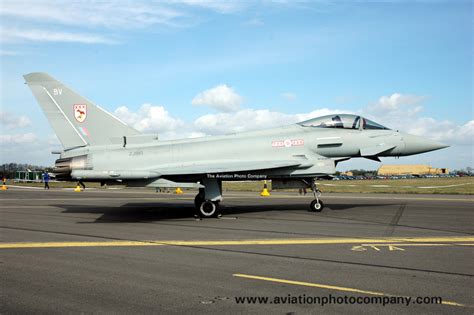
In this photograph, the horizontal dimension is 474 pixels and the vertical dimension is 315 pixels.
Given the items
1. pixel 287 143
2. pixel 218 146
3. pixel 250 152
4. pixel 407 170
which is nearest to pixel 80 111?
pixel 218 146

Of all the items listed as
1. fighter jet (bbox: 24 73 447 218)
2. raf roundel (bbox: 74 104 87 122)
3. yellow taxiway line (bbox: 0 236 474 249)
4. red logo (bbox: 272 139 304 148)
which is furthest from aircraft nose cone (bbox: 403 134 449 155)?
raf roundel (bbox: 74 104 87 122)

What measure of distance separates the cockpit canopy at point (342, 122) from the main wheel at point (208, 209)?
15.6 feet

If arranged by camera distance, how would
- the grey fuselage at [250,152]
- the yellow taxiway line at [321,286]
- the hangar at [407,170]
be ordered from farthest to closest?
the hangar at [407,170]
the grey fuselage at [250,152]
the yellow taxiway line at [321,286]

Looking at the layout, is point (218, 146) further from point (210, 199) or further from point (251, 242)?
point (251, 242)

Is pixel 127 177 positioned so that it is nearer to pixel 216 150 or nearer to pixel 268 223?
pixel 216 150

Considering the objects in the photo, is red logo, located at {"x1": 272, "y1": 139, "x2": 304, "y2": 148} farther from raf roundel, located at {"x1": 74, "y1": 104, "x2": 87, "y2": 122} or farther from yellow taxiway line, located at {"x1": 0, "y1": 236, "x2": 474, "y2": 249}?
raf roundel, located at {"x1": 74, "y1": 104, "x2": 87, "y2": 122}

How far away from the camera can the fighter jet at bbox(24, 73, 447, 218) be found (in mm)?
15164

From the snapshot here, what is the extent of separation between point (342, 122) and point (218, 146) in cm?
487

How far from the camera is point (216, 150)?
51.3 ft

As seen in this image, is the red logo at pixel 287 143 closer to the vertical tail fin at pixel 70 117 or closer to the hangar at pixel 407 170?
the vertical tail fin at pixel 70 117

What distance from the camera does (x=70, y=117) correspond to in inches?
630

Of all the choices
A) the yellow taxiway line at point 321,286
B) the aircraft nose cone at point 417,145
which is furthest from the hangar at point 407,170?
the yellow taxiway line at point 321,286

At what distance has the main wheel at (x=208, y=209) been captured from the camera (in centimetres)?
1481

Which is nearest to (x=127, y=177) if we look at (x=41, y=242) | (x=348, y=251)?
(x=41, y=242)
